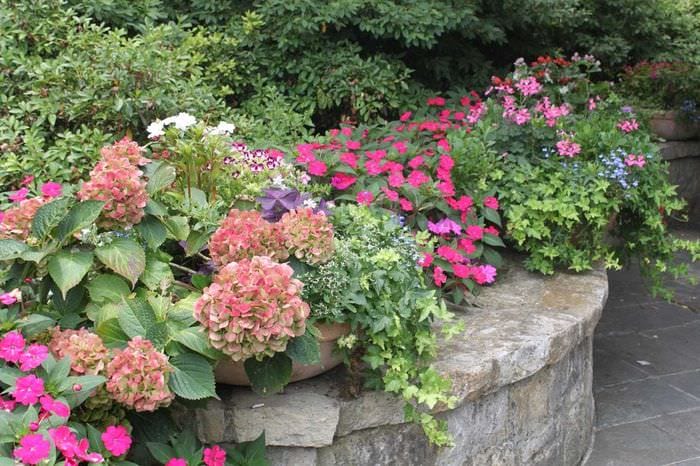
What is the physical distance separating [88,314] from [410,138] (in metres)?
2.23

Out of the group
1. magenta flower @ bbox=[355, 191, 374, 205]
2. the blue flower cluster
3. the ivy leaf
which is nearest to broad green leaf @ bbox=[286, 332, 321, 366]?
the ivy leaf

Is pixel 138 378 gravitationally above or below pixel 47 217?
below

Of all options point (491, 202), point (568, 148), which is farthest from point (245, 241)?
A: point (568, 148)

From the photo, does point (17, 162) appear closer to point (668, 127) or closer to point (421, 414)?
point (421, 414)

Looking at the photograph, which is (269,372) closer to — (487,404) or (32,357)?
(32,357)

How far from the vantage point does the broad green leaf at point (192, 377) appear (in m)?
1.91

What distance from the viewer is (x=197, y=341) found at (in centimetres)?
198

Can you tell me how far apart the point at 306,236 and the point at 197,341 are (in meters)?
0.40

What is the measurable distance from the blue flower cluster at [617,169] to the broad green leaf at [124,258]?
2.06 metres

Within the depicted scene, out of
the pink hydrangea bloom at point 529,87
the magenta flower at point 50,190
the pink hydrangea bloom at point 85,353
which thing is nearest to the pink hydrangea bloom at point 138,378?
the pink hydrangea bloom at point 85,353

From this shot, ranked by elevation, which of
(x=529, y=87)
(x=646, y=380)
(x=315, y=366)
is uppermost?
(x=529, y=87)

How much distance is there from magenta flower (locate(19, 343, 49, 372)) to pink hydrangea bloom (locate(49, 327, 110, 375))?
0.05m

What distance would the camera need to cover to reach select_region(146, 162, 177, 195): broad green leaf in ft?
7.49

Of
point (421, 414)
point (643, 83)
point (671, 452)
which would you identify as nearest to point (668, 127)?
point (643, 83)
